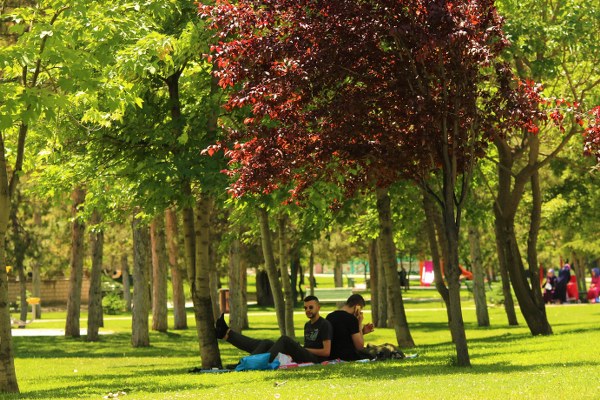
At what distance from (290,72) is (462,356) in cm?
442

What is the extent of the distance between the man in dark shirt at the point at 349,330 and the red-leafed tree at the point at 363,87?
280cm

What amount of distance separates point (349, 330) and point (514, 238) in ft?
25.6

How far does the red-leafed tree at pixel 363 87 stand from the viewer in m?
14.0

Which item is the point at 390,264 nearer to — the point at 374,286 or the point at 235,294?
the point at 235,294

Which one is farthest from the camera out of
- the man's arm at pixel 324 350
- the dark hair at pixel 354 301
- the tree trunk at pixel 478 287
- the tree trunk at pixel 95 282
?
the tree trunk at pixel 478 287

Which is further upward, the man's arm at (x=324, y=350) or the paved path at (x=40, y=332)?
the paved path at (x=40, y=332)

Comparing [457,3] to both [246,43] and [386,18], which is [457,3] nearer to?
[386,18]

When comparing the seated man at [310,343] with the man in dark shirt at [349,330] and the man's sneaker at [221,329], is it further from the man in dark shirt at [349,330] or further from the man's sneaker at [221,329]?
the man's sneaker at [221,329]

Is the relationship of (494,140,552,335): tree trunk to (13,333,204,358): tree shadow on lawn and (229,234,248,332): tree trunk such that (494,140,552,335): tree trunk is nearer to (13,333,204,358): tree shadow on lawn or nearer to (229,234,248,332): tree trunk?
(13,333,204,358): tree shadow on lawn

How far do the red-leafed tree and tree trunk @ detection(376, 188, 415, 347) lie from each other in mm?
8215

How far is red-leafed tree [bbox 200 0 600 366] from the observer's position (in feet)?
45.9

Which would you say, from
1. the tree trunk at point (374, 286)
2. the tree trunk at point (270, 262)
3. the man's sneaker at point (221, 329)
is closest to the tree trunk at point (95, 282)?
the tree trunk at point (270, 262)

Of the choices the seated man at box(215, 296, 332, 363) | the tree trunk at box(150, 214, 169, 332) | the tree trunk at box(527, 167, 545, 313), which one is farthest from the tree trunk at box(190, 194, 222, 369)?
the tree trunk at box(150, 214, 169, 332)

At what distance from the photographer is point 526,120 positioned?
14094 mm
